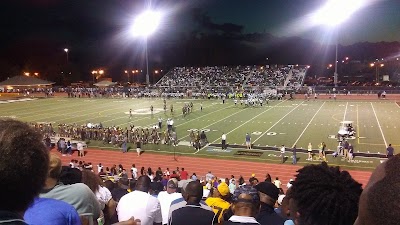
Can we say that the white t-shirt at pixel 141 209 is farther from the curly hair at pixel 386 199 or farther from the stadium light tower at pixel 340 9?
the stadium light tower at pixel 340 9

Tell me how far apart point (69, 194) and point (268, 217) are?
2.07 m

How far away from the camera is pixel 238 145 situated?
966 inches

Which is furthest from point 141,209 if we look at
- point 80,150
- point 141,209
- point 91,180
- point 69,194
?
point 80,150

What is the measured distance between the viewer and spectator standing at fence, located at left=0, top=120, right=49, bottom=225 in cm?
168

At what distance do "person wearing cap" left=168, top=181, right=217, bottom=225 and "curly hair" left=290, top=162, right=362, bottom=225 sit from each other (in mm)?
1846

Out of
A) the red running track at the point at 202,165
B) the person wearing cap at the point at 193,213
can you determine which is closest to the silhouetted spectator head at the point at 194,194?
the person wearing cap at the point at 193,213

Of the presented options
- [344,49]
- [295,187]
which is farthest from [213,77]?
[295,187]

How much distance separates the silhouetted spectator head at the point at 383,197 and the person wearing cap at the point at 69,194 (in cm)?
221

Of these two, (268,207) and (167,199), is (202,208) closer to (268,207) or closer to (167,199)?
(268,207)

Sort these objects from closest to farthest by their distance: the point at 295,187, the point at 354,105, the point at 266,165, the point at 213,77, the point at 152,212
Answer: the point at 295,187 < the point at 152,212 < the point at 266,165 < the point at 354,105 < the point at 213,77

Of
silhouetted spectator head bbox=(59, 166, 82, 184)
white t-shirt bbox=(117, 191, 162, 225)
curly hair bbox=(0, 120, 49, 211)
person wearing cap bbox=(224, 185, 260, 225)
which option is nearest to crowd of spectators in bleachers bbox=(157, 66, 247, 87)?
white t-shirt bbox=(117, 191, 162, 225)

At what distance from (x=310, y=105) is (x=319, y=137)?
62.0ft

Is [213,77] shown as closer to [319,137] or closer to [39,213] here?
[319,137]

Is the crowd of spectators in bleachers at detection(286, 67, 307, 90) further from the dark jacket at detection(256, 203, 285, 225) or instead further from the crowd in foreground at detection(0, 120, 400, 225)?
the crowd in foreground at detection(0, 120, 400, 225)
